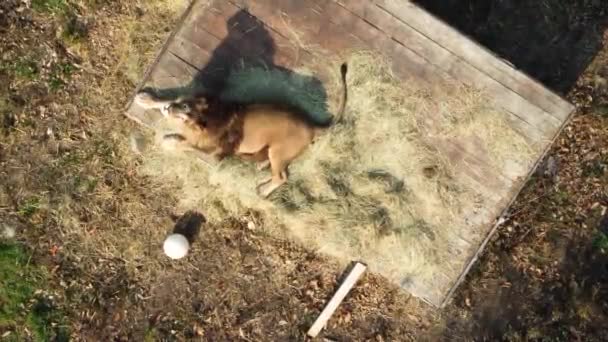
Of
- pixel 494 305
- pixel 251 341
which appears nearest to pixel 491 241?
pixel 494 305

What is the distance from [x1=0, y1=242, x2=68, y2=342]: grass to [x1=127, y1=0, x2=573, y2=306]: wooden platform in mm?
2734

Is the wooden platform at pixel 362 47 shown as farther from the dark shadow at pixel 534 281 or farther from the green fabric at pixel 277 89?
the dark shadow at pixel 534 281

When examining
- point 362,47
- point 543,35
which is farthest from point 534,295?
point 362,47

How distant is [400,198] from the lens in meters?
Result: 6.38

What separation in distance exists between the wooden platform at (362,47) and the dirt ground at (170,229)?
51.5 inches

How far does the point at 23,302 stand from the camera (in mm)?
7605

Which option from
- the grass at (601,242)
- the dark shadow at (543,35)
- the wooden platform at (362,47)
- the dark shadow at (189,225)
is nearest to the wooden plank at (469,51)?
the wooden platform at (362,47)

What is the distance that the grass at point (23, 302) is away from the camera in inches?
298

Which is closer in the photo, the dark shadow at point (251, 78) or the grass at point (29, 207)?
the dark shadow at point (251, 78)

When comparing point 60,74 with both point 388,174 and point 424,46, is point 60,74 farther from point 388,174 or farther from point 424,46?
point 424,46

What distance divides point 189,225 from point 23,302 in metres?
2.25

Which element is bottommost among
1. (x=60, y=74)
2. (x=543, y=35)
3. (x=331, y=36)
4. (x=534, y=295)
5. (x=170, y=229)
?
(x=170, y=229)

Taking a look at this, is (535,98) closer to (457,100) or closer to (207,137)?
(457,100)

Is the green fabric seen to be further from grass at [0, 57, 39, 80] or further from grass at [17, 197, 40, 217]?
grass at [17, 197, 40, 217]
